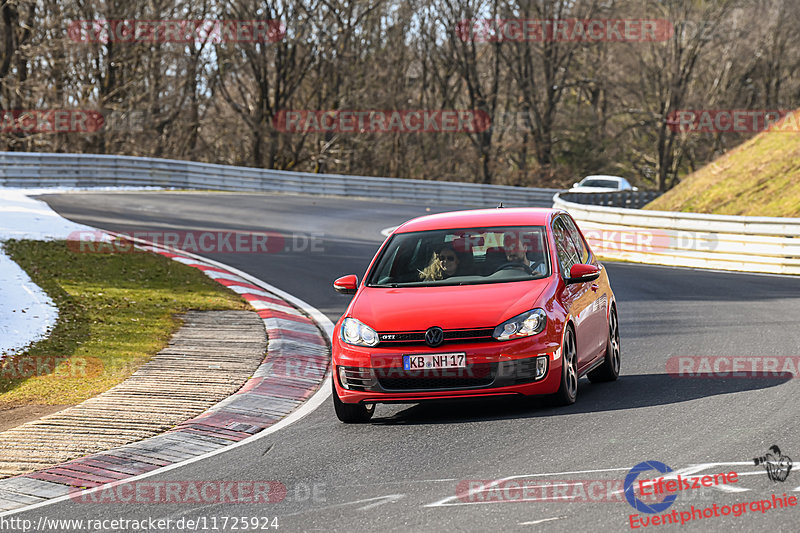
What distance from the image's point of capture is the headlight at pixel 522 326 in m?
8.12

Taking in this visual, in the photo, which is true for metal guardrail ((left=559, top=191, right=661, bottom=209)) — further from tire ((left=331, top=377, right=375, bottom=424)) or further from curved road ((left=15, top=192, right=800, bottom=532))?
tire ((left=331, top=377, right=375, bottom=424))

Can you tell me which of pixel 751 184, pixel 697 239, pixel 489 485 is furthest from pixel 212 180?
pixel 489 485

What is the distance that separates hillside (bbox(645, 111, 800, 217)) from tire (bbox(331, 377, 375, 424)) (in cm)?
2046

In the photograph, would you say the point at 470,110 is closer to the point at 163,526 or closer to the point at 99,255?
the point at 99,255

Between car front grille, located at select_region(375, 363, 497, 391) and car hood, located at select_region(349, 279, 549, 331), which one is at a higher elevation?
car hood, located at select_region(349, 279, 549, 331)

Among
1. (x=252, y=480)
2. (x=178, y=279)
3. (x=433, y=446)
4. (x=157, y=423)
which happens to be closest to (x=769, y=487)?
(x=433, y=446)

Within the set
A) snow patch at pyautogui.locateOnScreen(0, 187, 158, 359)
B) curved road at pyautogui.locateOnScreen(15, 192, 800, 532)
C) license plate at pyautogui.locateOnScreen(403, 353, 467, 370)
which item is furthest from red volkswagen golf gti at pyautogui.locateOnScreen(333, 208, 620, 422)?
snow patch at pyautogui.locateOnScreen(0, 187, 158, 359)

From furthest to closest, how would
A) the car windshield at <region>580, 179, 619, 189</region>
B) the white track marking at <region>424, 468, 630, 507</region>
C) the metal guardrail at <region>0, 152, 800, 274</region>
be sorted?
the car windshield at <region>580, 179, 619, 189</region>
the metal guardrail at <region>0, 152, 800, 274</region>
the white track marking at <region>424, 468, 630, 507</region>

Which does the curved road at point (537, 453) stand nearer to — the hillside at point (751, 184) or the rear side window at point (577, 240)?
the rear side window at point (577, 240)

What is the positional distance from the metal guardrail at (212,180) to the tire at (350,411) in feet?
90.6

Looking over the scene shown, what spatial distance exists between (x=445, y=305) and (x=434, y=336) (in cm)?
35

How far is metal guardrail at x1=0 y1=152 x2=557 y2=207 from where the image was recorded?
34.8 m

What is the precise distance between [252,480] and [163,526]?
3.30 feet

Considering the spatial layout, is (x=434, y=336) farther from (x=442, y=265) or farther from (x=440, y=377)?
(x=442, y=265)
